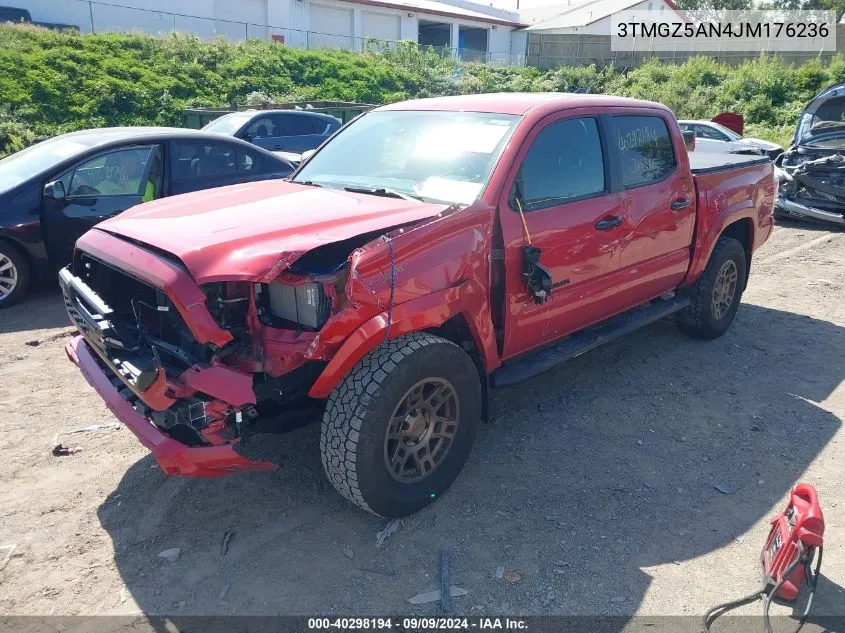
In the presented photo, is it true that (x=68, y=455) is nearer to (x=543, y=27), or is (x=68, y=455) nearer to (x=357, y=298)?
(x=357, y=298)

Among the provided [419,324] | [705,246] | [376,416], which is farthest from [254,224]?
[705,246]

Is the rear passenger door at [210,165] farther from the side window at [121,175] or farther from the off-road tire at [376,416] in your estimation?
the off-road tire at [376,416]

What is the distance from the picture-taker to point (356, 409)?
9.78 ft

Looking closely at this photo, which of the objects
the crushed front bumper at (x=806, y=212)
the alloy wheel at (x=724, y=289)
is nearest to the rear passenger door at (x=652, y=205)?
the alloy wheel at (x=724, y=289)

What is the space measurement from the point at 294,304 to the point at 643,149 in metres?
2.93

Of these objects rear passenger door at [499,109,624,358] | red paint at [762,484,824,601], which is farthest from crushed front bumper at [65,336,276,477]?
red paint at [762,484,824,601]

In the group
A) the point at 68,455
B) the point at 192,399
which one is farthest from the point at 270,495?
the point at 68,455

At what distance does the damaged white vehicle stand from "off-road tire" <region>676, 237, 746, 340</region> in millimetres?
5619

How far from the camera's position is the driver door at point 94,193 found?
6277 millimetres

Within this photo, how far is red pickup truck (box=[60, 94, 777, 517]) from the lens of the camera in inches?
115

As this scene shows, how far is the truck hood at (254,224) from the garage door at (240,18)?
3155 cm

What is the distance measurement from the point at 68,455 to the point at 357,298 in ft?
7.11

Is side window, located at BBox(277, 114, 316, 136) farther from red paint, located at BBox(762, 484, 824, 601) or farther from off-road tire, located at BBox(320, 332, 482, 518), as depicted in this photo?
red paint, located at BBox(762, 484, 824, 601)

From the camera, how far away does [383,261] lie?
118 inches
